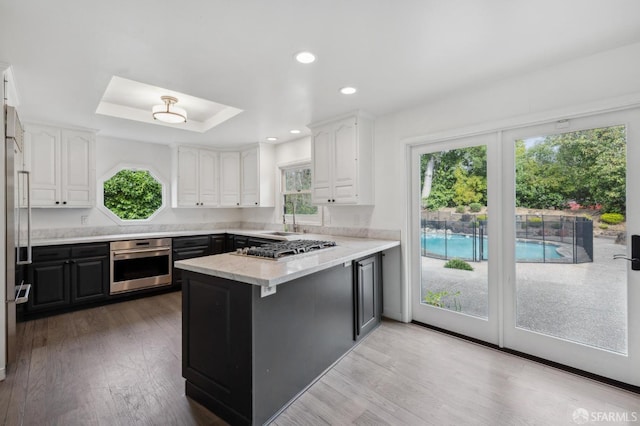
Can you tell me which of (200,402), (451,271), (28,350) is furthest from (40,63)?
(451,271)

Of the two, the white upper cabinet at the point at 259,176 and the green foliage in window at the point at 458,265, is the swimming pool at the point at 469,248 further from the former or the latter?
the white upper cabinet at the point at 259,176

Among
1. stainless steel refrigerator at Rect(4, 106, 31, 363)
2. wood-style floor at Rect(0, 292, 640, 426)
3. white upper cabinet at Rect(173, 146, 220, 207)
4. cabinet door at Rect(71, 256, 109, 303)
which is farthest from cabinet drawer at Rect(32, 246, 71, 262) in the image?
white upper cabinet at Rect(173, 146, 220, 207)

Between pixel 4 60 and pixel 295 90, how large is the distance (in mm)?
2151

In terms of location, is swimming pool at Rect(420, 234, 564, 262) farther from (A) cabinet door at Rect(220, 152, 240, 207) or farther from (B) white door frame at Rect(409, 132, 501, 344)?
(A) cabinet door at Rect(220, 152, 240, 207)

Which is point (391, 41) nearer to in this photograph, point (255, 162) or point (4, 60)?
point (4, 60)

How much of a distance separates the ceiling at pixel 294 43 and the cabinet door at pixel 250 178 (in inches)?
80.5

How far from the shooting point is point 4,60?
2133mm

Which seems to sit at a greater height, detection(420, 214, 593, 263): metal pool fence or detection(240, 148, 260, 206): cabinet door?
detection(240, 148, 260, 206): cabinet door

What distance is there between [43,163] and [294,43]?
12.1ft

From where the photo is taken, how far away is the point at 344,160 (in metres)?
3.41

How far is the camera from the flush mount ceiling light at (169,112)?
314 centimetres

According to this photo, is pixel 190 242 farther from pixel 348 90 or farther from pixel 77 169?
pixel 348 90

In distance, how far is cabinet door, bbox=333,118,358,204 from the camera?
10.9ft

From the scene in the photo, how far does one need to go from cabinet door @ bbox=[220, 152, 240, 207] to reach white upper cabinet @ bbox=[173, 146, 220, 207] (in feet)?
0.33
